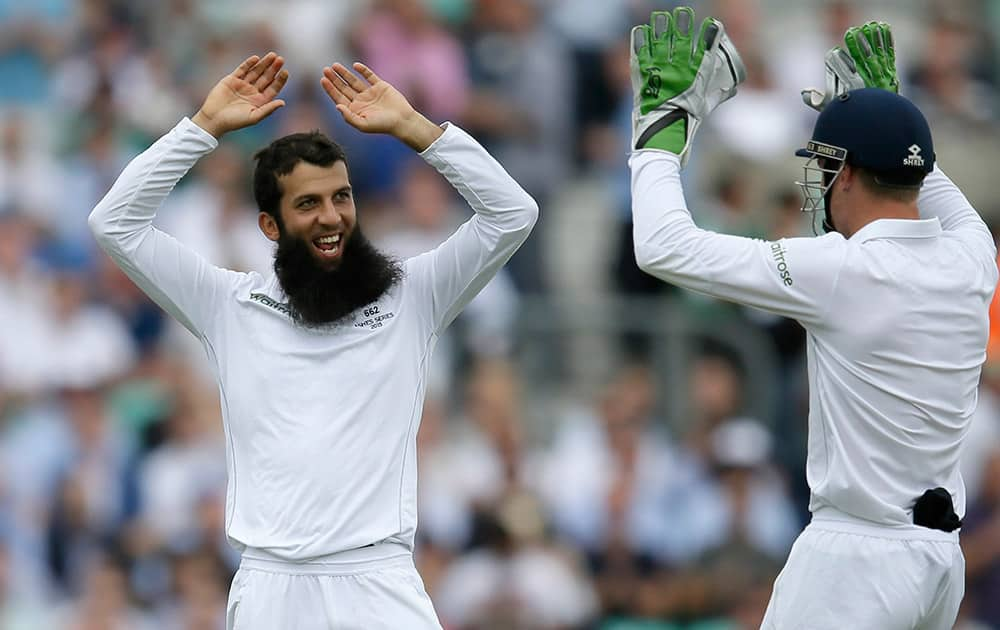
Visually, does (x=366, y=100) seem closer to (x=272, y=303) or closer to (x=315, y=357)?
(x=272, y=303)

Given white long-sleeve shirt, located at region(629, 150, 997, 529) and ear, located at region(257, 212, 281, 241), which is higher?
ear, located at region(257, 212, 281, 241)

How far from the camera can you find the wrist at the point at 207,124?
645 centimetres

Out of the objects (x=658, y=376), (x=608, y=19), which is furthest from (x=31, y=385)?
(x=608, y=19)

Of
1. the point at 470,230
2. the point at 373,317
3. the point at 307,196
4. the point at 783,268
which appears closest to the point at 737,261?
the point at 783,268

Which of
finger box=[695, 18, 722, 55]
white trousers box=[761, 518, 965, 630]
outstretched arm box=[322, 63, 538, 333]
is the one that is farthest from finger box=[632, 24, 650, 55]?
white trousers box=[761, 518, 965, 630]

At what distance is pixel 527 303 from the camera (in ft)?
40.1

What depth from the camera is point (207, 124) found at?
6.46 metres

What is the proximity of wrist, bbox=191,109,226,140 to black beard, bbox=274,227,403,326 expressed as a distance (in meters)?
0.40

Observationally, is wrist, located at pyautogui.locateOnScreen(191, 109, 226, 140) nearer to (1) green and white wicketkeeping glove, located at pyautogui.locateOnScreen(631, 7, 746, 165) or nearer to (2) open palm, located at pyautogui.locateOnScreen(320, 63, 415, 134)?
(2) open palm, located at pyautogui.locateOnScreen(320, 63, 415, 134)

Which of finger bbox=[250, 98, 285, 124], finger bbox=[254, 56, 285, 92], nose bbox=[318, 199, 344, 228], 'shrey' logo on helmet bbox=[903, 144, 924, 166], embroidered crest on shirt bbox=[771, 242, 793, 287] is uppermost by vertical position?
finger bbox=[254, 56, 285, 92]

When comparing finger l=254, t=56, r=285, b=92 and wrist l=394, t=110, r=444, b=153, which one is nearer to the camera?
wrist l=394, t=110, r=444, b=153

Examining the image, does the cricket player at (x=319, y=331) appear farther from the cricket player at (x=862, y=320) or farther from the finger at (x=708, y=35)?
the finger at (x=708, y=35)

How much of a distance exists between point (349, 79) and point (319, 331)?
82 cm

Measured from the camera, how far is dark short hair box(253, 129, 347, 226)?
651 centimetres
